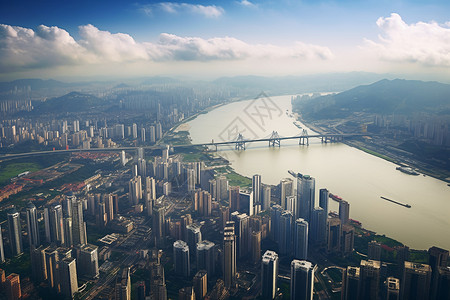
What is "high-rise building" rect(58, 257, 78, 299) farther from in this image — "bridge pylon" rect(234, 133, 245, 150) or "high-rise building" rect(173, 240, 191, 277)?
"bridge pylon" rect(234, 133, 245, 150)

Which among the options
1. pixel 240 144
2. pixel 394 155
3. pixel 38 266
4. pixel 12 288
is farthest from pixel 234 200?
pixel 394 155

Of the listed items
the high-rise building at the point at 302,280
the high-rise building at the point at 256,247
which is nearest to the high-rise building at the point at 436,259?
the high-rise building at the point at 302,280

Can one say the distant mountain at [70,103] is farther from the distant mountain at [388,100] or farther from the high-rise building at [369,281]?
the high-rise building at [369,281]

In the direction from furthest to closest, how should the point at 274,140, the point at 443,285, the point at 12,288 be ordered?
the point at 274,140, the point at 12,288, the point at 443,285

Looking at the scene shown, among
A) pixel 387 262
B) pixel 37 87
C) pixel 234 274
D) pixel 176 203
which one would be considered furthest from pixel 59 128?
pixel 387 262

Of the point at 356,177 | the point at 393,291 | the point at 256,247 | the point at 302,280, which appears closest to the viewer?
the point at 393,291

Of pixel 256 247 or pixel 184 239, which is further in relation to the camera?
pixel 184 239

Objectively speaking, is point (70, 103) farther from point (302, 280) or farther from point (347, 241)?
point (302, 280)
